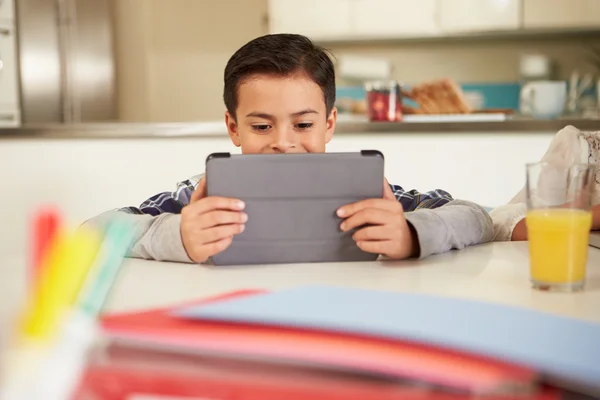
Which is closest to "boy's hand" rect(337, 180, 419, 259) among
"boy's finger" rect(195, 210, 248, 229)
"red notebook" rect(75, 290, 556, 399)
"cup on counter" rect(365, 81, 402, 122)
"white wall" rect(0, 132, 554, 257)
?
"boy's finger" rect(195, 210, 248, 229)

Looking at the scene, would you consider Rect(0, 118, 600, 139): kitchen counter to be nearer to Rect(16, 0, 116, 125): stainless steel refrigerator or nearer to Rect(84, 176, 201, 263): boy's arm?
Rect(84, 176, 201, 263): boy's arm

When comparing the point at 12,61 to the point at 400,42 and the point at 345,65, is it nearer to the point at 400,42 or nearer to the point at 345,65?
the point at 345,65

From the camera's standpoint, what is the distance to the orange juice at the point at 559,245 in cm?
74

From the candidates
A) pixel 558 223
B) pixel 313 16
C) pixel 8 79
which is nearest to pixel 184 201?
pixel 558 223

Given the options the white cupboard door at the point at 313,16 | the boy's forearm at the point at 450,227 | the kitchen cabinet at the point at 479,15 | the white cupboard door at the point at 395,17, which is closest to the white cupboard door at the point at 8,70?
the white cupboard door at the point at 313,16

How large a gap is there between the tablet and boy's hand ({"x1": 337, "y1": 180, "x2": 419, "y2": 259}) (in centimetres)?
1

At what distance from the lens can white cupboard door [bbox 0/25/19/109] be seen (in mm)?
3854

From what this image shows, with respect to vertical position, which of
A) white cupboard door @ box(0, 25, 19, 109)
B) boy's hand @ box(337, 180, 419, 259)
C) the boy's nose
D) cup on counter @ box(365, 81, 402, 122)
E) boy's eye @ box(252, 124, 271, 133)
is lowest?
boy's hand @ box(337, 180, 419, 259)

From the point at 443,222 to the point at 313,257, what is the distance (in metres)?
0.18

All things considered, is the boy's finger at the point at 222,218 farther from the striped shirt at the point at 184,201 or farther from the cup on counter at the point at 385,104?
the cup on counter at the point at 385,104

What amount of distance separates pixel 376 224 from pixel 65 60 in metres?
3.66

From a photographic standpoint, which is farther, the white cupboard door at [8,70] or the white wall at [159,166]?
the white cupboard door at [8,70]

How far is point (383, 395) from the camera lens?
1.14ft

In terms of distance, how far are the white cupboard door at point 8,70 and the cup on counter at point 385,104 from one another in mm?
2312
